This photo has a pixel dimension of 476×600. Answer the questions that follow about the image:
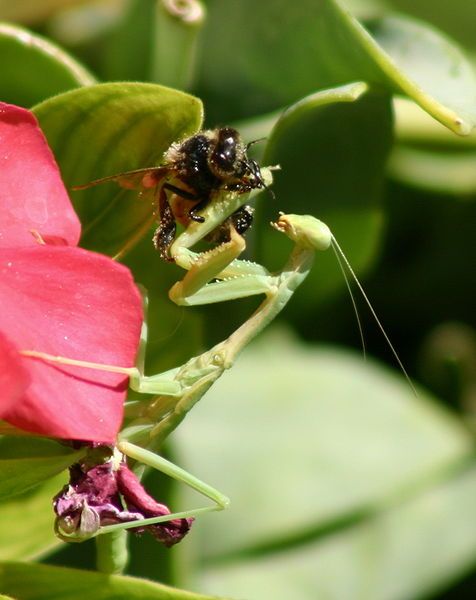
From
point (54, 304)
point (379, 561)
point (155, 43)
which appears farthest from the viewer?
point (379, 561)

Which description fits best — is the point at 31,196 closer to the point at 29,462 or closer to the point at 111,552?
the point at 29,462

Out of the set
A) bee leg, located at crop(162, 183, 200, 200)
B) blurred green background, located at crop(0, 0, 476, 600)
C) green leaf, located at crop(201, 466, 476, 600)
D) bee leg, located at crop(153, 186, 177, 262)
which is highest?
bee leg, located at crop(162, 183, 200, 200)

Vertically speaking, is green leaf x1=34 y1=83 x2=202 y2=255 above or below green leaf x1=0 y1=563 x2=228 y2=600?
above

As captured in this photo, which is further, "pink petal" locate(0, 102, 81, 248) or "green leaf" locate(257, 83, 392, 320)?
"green leaf" locate(257, 83, 392, 320)

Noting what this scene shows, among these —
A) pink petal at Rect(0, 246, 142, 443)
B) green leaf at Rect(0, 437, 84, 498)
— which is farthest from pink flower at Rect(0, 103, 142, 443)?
green leaf at Rect(0, 437, 84, 498)

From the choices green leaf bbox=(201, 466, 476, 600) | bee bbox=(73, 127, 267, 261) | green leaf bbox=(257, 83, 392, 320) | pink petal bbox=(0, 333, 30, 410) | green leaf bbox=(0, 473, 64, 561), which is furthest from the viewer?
green leaf bbox=(201, 466, 476, 600)

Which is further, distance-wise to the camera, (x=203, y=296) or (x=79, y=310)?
(x=203, y=296)

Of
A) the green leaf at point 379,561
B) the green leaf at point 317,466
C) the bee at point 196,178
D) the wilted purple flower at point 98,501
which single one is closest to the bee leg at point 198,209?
the bee at point 196,178

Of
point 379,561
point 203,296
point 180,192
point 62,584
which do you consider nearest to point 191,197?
point 180,192

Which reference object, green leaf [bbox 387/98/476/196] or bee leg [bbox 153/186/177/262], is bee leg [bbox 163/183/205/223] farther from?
green leaf [bbox 387/98/476/196]
